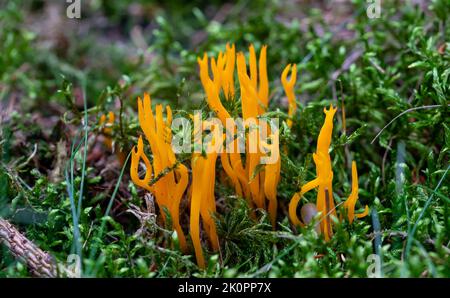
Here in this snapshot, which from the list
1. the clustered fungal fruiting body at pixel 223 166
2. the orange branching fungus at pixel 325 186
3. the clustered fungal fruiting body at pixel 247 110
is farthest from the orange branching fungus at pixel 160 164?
the orange branching fungus at pixel 325 186

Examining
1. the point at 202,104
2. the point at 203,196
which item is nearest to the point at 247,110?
the point at 202,104

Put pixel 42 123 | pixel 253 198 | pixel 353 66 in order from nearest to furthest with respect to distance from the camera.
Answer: pixel 253 198, pixel 353 66, pixel 42 123

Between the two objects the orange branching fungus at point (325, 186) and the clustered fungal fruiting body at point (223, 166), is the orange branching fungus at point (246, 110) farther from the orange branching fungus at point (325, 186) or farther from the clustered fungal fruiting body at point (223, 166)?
the orange branching fungus at point (325, 186)
